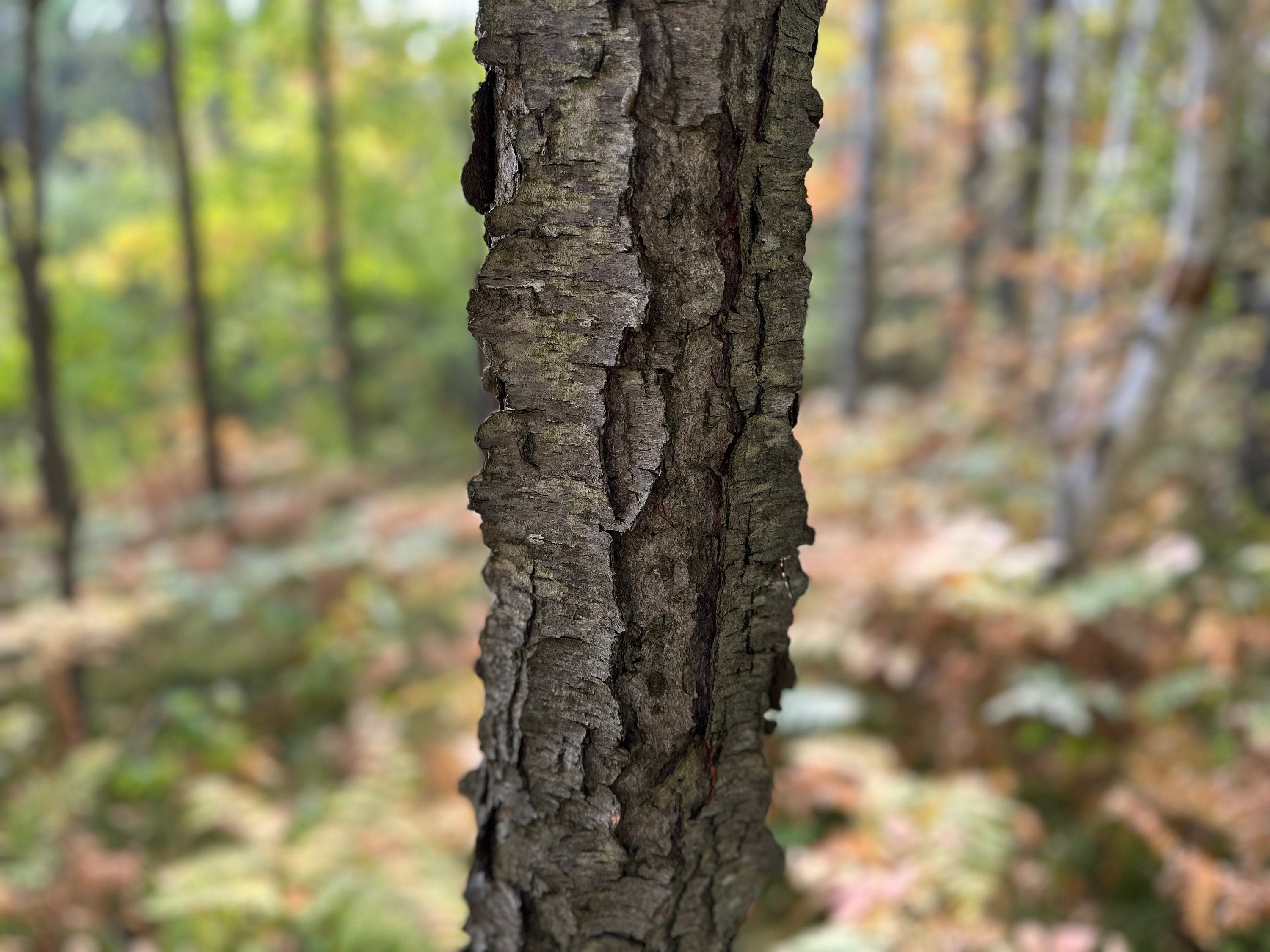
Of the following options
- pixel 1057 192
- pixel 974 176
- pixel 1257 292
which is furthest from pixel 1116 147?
pixel 974 176

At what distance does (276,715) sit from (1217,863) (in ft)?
15.0

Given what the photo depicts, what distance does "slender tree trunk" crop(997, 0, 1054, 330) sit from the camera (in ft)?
26.5

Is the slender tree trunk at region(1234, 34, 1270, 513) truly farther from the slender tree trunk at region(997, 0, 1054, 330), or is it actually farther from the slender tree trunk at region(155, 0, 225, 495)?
the slender tree trunk at region(155, 0, 225, 495)

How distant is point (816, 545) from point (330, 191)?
7.42 meters

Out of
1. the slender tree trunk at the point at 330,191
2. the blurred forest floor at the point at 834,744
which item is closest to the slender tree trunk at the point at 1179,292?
the blurred forest floor at the point at 834,744

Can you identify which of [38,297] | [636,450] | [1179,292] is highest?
[38,297]

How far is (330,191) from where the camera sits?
9469 mm

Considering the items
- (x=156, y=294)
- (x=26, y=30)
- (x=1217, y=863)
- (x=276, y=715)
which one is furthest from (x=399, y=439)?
(x=1217, y=863)

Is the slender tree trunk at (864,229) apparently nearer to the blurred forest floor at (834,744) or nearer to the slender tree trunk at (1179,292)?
the blurred forest floor at (834,744)

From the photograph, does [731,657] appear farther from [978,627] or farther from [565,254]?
[978,627]

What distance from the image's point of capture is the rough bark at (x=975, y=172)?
348 inches

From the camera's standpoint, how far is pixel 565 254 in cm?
80

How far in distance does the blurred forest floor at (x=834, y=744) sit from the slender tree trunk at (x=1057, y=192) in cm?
80

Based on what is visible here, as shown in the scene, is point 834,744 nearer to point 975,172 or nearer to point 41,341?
point 41,341
